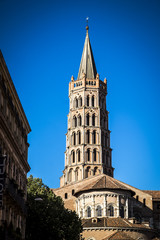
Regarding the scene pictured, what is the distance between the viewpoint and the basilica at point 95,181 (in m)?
76.0

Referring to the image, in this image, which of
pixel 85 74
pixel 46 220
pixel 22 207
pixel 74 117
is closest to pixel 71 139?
pixel 74 117

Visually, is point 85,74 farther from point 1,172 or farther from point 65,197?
point 1,172

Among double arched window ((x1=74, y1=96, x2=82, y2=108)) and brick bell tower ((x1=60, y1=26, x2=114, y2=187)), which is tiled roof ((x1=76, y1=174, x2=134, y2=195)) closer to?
brick bell tower ((x1=60, y1=26, x2=114, y2=187))

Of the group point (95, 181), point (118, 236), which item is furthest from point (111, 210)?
point (118, 236)

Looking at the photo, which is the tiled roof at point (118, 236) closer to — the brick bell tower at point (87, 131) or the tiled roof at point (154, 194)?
the tiled roof at point (154, 194)

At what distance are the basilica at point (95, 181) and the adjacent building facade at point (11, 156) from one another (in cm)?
3157

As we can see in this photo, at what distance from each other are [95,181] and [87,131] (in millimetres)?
25740

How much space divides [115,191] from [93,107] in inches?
1438

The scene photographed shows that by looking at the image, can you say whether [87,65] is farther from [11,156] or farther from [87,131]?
[11,156]

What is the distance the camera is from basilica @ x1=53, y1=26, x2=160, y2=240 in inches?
2992

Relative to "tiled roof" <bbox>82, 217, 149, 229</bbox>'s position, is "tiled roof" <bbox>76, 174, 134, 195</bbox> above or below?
above

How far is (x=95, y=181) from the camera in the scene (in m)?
87.9

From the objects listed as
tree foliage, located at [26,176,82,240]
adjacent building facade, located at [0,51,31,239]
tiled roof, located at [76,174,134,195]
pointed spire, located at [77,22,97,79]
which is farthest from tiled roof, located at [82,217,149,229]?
pointed spire, located at [77,22,97,79]

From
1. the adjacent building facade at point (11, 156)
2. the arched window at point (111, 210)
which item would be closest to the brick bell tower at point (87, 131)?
the arched window at point (111, 210)
